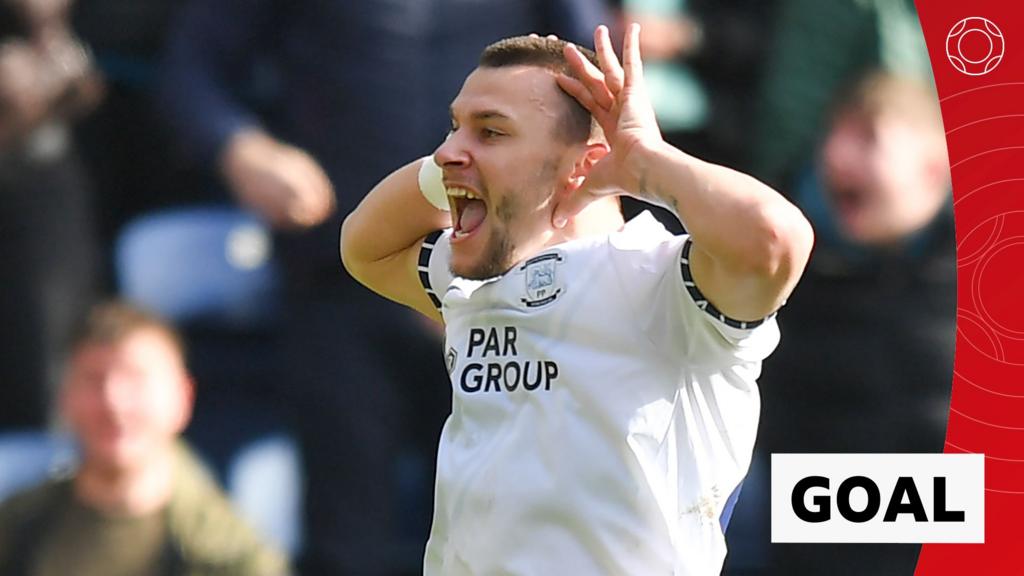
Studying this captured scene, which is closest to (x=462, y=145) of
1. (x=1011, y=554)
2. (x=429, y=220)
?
(x=429, y=220)

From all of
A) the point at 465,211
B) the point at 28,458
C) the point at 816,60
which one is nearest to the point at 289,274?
the point at 28,458

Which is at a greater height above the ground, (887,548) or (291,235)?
(291,235)

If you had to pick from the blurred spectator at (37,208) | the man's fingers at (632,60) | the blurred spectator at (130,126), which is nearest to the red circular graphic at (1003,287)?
the blurred spectator at (130,126)

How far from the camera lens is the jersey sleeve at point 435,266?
10.5 ft

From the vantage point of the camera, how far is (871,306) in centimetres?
496

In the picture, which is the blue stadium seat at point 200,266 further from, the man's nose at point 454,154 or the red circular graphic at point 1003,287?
the red circular graphic at point 1003,287

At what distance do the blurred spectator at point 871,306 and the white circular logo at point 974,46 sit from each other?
0.42ft

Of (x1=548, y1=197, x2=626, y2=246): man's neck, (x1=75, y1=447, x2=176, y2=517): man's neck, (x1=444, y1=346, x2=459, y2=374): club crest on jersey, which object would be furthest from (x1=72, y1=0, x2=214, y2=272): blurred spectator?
(x1=548, y1=197, x2=626, y2=246): man's neck

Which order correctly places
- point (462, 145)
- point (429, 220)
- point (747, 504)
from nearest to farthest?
point (462, 145) < point (429, 220) < point (747, 504)

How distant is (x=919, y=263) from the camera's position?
4961 millimetres

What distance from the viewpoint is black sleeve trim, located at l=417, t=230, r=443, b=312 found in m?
3.28

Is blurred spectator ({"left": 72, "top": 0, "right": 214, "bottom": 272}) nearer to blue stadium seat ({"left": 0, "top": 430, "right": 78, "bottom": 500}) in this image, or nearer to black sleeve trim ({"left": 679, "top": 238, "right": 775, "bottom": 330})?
blue stadium seat ({"left": 0, "top": 430, "right": 78, "bottom": 500})

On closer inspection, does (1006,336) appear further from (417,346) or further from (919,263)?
(417,346)

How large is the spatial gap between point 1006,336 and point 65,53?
2.75m
